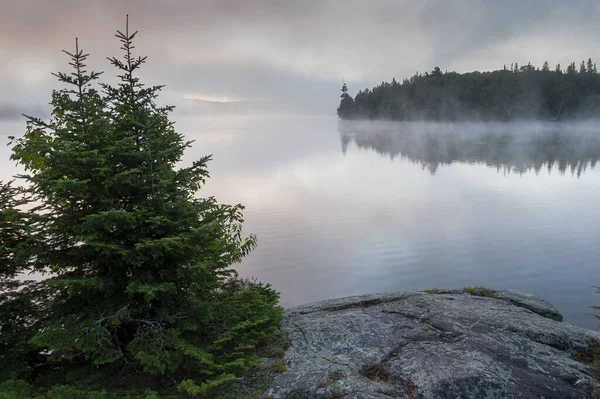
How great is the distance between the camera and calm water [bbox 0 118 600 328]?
693 inches

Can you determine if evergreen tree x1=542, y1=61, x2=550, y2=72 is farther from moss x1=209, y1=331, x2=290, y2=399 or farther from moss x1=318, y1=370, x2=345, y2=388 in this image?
moss x1=318, y1=370, x2=345, y2=388

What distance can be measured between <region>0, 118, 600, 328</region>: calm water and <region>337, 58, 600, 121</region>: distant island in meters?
87.2

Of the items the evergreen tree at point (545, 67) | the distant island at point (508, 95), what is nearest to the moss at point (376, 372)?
→ the distant island at point (508, 95)

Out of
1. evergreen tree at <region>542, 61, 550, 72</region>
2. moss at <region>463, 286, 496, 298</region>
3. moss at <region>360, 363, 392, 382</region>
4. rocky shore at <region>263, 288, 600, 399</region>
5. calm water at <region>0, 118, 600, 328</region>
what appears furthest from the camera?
evergreen tree at <region>542, 61, 550, 72</region>

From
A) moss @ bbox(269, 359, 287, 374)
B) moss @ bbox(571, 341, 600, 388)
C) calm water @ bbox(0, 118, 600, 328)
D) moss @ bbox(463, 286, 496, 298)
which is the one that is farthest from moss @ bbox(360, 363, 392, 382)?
calm water @ bbox(0, 118, 600, 328)

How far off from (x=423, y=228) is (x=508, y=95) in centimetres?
12694

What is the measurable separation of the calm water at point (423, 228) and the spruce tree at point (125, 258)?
379 inches

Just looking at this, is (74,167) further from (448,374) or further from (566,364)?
(566,364)

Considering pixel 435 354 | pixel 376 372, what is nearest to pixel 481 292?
pixel 435 354

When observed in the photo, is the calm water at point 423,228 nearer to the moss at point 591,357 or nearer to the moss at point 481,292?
the moss at point 481,292

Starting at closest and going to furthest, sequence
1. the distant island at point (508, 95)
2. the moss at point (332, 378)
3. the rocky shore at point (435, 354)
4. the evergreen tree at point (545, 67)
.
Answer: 1. the rocky shore at point (435, 354)
2. the moss at point (332, 378)
3. the distant island at point (508, 95)
4. the evergreen tree at point (545, 67)

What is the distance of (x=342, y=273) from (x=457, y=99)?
139 meters

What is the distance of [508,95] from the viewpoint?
129 metres

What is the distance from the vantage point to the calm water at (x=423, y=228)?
1761 cm
